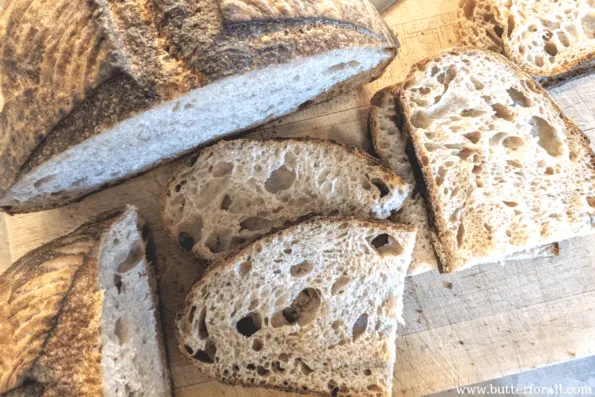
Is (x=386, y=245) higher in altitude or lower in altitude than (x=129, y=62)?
lower

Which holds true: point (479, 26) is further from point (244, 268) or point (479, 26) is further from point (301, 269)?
point (244, 268)

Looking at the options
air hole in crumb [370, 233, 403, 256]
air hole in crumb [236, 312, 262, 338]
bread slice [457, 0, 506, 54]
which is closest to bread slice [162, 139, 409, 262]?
air hole in crumb [370, 233, 403, 256]

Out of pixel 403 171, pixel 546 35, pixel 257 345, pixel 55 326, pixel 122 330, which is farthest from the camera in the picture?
pixel 546 35

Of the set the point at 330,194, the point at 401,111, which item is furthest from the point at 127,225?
the point at 401,111

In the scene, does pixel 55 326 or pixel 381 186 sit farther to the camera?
pixel 381 186

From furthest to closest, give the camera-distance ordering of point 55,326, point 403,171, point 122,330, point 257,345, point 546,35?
point 546,35 → point 403,171 → point 257,345 → point 122,330 → point 55,326

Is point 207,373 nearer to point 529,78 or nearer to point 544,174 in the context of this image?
point 544,174

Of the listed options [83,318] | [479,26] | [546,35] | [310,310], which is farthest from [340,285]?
[546,35]
